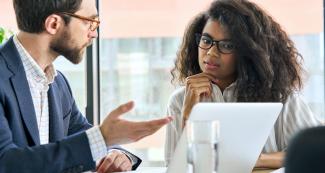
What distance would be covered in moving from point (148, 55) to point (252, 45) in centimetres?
192

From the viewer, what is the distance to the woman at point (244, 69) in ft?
7.73

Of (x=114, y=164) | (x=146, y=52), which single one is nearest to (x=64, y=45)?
(x=114, y=164)

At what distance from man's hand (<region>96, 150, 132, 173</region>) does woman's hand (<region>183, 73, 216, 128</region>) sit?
0.35 metres

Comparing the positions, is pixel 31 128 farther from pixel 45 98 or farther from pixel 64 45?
pixel 64 45

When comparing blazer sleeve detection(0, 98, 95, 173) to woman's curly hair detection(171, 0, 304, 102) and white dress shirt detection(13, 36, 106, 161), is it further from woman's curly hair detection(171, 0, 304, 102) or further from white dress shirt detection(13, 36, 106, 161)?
woman's curly hair detection(171, 0, 304, 102)

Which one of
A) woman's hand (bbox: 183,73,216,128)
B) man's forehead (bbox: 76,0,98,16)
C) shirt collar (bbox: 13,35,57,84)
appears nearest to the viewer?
shirt collar (bbox: 13,35,57,84)

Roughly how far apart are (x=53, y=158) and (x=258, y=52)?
3.81 ft

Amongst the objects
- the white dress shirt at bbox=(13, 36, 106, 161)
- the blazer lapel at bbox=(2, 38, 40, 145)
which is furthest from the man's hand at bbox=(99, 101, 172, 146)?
the white dress shirt at bbox=(13, 36, 106, 161)

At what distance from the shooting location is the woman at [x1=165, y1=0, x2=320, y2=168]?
2357 mm

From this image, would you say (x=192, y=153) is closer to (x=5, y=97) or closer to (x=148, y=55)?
(x=5, y=97)

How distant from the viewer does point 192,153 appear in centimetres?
131

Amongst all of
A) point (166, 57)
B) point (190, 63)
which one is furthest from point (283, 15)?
point (190, 63)

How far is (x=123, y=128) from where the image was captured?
1.56 meters

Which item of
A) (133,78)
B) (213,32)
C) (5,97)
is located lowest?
(133,78)
